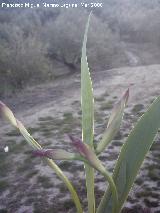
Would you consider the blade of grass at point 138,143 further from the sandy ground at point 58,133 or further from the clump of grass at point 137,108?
the clump of grass at point 137,108

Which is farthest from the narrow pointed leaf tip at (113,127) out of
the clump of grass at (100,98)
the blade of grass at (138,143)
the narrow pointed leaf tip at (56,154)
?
the clump of grass at (100,98)

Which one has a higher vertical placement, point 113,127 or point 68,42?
point 113,127

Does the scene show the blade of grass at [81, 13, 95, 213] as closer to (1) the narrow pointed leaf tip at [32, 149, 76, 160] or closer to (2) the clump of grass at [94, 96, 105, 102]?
(1) the narrow pointed leaf tip at [32, 149, 76, 160]

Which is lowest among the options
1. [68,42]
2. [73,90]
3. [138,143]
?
[73,90]

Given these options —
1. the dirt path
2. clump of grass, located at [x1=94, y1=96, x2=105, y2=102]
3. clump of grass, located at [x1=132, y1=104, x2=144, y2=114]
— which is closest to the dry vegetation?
the dirt path

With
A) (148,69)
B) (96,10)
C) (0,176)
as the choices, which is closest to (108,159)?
(0,176)

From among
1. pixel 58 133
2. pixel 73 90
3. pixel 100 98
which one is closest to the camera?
pixel 58 133

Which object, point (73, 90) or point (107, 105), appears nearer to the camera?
point (107, 105)

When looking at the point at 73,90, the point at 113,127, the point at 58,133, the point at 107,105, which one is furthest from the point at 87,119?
the point at 73,90

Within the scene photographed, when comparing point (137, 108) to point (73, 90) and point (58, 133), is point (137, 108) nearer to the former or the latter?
point (58, 133)
